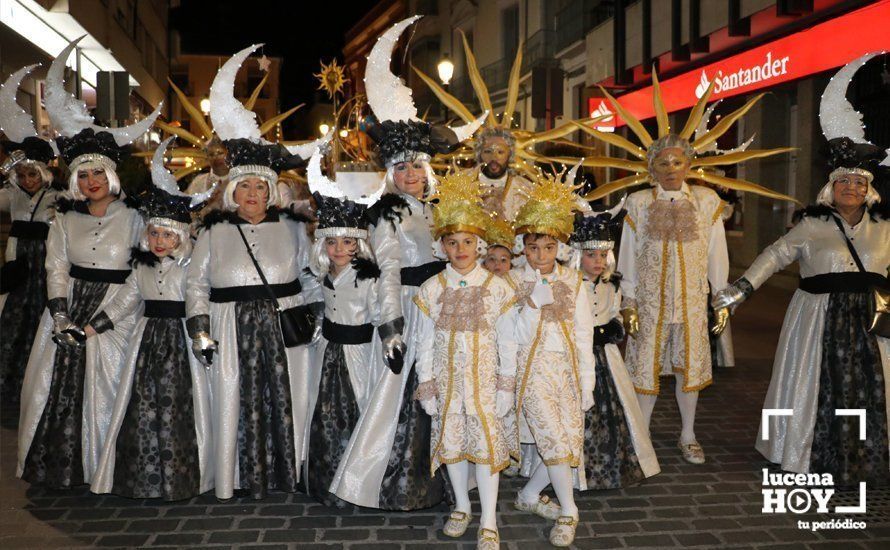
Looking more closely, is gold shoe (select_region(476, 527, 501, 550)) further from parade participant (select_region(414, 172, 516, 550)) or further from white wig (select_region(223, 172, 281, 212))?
white wig (select_region(223, 172, 281, 212))

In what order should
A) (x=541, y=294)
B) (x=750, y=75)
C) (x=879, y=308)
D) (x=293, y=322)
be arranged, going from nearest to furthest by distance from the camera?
(x=541, y=294), (x=293, y=322), (x=879, y=308), (x=750, y=75)

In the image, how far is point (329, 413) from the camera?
4.97 metres

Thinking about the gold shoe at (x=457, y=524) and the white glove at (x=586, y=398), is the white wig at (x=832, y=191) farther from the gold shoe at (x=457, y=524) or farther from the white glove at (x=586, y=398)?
the gold shoe at (x=457, y=524)

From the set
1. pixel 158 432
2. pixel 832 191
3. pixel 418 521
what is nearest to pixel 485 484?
pixel 418 521

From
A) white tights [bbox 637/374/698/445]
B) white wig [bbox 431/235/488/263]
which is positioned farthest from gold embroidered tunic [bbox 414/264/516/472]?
white tights [bbox 637/374/698/445]

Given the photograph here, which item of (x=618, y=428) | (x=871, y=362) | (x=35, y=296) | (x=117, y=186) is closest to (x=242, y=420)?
(x=117, y=186)

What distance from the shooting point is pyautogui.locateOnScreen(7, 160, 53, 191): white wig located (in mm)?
7531

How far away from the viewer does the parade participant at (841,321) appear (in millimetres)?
5328

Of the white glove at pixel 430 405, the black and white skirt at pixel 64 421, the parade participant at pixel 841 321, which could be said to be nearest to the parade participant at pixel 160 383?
the black and white skirt at pixel 64 421

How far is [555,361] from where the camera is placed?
453 centimetres

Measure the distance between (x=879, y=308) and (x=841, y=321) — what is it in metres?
0.26

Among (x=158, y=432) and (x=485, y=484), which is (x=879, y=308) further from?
(x=158, y=432)

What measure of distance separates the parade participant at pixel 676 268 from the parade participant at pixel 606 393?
0.60m

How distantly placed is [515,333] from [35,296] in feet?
17.8
